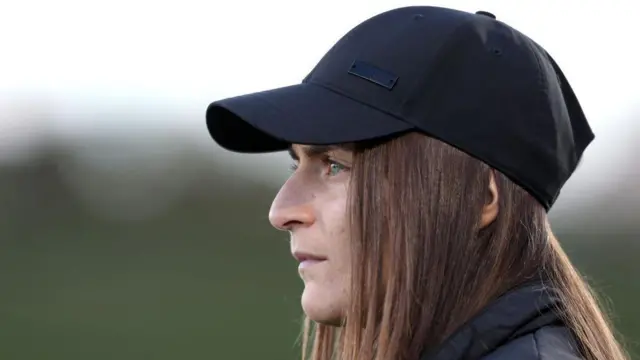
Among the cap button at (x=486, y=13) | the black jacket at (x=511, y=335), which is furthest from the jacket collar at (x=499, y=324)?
the cap button at (x=486, y=13)

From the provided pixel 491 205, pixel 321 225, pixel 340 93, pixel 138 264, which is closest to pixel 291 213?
pixel 321 225

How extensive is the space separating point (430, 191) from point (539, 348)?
26cm

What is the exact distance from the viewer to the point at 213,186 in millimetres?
6613

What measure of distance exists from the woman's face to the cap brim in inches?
2.3

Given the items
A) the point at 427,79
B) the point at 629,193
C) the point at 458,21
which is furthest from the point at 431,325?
the point at 629,193

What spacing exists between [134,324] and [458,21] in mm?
5790

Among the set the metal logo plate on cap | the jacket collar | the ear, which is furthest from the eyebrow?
the jacket collar

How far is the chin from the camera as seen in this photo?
1428 millimetres

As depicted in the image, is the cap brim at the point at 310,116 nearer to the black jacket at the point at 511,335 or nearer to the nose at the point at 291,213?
the nose at the point at 291,213

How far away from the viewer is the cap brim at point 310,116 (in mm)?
1365

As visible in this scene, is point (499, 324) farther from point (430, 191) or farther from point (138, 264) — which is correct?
point (138, 264)

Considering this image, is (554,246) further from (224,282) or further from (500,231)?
(224,282)

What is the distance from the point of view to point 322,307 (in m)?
1.44

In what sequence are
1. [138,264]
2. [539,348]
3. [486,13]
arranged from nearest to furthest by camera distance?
1. [539,348]
2. [486,13]
3. [138,264]
